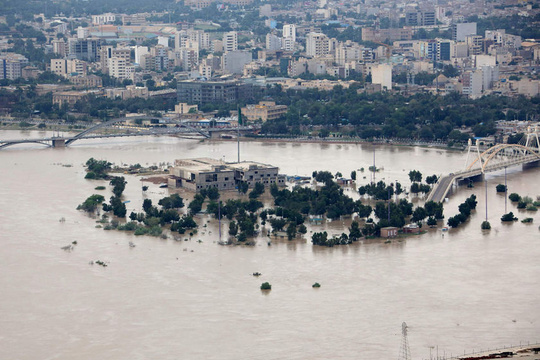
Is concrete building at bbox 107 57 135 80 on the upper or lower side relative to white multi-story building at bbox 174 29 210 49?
lower

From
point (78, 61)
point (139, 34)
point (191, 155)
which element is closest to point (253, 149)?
point (191, 155)

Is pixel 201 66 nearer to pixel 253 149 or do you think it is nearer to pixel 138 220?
pixel 253 149

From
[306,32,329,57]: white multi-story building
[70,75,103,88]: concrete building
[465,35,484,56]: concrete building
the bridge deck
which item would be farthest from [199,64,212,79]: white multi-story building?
the bridge deck

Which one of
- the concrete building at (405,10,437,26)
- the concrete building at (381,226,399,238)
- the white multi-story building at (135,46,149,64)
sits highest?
the concrete building at (405,10,437,26)

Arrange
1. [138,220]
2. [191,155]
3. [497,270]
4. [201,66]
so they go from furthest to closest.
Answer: [201,66], [191,155], [138,220], [497,270]

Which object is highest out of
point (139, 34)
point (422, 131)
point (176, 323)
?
point (139, 34)

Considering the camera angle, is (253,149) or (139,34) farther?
(139,34)

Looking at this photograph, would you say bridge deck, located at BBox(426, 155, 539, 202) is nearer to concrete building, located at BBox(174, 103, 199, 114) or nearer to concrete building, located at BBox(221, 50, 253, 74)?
concrete building, located at BBox(174, 103, 199, 114)
